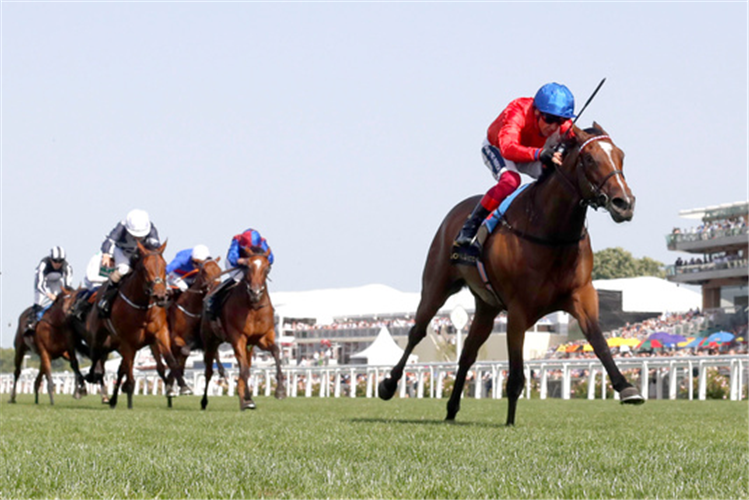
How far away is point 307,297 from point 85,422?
51268 millimetres

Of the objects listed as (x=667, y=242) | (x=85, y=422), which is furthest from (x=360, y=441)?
(x=667, y=242)

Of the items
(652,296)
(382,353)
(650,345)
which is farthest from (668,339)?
(652,296)

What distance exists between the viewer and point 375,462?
5.19 meters

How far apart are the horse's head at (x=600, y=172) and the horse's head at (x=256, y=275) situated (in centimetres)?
633

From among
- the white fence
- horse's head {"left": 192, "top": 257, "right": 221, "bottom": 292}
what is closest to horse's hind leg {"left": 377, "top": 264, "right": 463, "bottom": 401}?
horse's head {"left": 192, "top": 257, "right": 221, "bottom": 292}

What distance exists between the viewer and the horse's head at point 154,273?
530 inches

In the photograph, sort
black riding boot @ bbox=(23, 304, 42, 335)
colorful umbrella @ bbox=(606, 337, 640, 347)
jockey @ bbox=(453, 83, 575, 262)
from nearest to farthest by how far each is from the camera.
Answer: jockey @ bbox=(453, 83, 575, 262) → black riding boot @ bbox=(23, 304, 42, 335) → colorful umbrella @ bbox=(606, 337, 640, 347)

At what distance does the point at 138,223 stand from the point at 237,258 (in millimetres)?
1386

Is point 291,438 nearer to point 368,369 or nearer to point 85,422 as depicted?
point 85,422

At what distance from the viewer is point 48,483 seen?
14.4ft

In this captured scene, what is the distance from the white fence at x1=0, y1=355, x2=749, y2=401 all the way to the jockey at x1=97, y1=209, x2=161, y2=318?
30.1ft

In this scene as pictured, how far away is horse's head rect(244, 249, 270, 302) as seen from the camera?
530 inches

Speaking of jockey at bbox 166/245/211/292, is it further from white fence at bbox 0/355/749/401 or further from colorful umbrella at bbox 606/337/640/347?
colorful umbrella at bbox 606/337/640/347

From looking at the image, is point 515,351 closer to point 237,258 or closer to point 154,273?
point 154,273
